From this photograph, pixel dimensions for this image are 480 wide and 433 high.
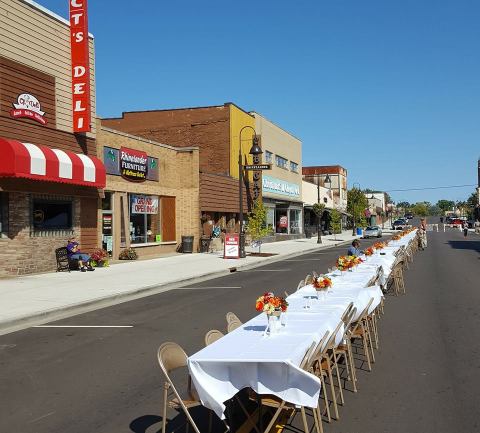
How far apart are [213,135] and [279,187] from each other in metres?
11.5

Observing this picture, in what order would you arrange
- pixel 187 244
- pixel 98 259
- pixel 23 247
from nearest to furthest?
pixel 23 247, pixel 98 259, pixel 187 244

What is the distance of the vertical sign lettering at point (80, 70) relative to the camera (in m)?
20.8

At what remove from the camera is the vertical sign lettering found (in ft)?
68.3

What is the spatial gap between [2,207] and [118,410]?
1405 cm

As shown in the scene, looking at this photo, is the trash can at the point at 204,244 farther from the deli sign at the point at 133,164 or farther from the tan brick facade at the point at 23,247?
the tan brick facade at the point at 23,247

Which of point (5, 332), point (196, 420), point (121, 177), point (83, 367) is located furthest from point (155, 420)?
point (121, 177)

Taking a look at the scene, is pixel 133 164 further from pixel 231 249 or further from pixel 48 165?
pixel 48 165

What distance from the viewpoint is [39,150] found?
1820cm

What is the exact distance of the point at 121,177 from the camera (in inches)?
1001

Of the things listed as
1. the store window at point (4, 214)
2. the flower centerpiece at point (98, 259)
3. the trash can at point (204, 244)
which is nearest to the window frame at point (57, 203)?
the store window at point (4, 214)

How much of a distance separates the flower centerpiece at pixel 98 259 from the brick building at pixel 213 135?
13274 mm

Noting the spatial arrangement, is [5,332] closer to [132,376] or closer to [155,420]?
[132,376]

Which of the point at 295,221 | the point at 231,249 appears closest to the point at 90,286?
the point at 231,249

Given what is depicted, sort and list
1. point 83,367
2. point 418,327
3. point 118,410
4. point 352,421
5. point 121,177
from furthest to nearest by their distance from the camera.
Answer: point 121,177, point 418,327, point 83,367, point 118,410, point 352,421
